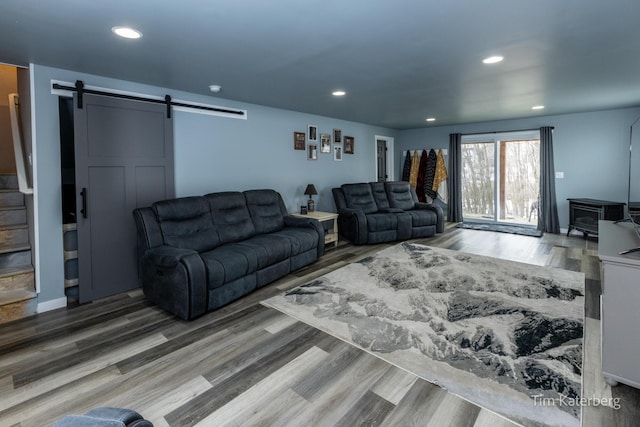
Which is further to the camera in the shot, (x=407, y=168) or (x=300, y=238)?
(x=407, y=168)

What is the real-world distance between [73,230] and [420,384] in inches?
138

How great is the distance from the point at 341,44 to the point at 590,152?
587 cm

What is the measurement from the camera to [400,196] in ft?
22.0

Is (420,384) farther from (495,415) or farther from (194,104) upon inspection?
(194,104)

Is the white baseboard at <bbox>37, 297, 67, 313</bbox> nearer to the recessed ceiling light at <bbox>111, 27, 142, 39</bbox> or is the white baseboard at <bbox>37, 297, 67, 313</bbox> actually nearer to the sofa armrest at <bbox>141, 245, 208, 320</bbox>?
the sofa armrest at <bbox>141, 245, 208, 320</bbox>

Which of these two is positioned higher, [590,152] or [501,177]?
[590,152]

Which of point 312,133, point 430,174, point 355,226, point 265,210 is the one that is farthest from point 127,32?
point 430,174

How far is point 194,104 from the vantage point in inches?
160

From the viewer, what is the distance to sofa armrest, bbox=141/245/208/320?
2773mm

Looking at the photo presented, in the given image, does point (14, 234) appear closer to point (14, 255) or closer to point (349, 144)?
point (14, 255)

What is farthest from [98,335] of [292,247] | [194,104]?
[194,104]

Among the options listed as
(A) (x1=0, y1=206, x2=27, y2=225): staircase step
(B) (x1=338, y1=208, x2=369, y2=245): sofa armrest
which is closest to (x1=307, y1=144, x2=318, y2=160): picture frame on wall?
(B) (x1=338, y1=208, x2=369, y2=245): sofa armrest

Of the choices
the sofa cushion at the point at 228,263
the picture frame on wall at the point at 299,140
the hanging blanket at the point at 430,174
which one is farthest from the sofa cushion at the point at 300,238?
the hanging blanket at the point at 430,174

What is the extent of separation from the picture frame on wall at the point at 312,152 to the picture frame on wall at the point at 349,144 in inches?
36.3
